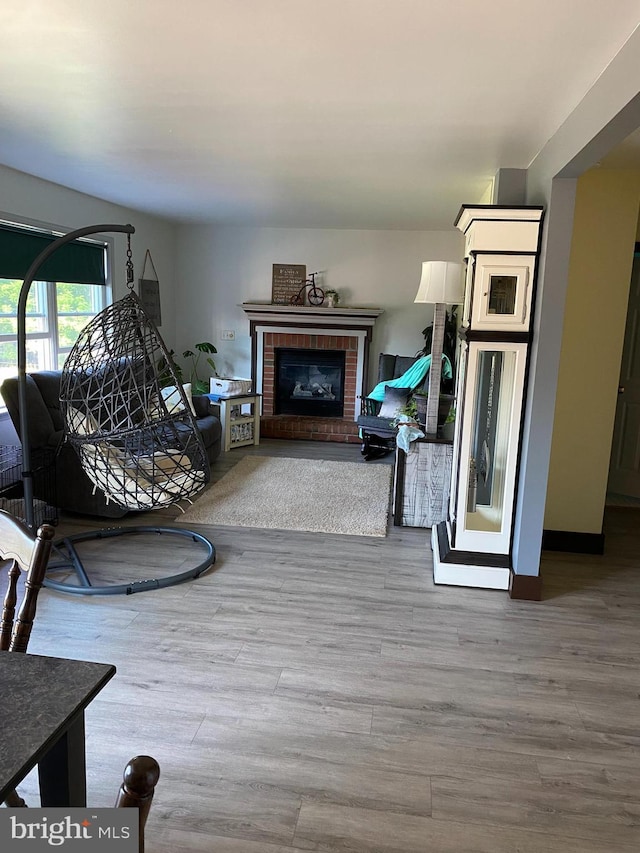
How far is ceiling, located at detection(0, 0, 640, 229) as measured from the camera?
1.83 meters

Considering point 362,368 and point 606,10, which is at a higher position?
point 606,10

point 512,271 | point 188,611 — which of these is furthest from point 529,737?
point 512,271

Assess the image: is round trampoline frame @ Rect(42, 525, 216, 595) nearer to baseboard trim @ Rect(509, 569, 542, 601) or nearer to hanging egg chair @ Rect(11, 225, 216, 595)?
hanging egg chair @ Rect(11, 225, 216, 595)

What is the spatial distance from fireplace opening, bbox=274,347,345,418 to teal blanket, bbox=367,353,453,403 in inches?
37.1

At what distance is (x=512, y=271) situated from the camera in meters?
3.23

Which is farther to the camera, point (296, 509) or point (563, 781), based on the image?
point (296, 509)

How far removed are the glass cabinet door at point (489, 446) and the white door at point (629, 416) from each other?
215 centimetres

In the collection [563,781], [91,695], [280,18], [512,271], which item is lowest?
[563,781]

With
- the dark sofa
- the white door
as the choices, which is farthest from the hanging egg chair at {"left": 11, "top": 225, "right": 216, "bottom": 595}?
the white door

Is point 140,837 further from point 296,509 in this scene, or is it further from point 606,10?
point 296,509

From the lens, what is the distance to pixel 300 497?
4922 mm

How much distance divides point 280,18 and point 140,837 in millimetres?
2013

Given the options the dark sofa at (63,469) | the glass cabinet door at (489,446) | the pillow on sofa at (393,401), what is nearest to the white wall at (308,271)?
the pillow on sofa at (393,401)

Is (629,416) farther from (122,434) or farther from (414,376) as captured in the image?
(122,434)
